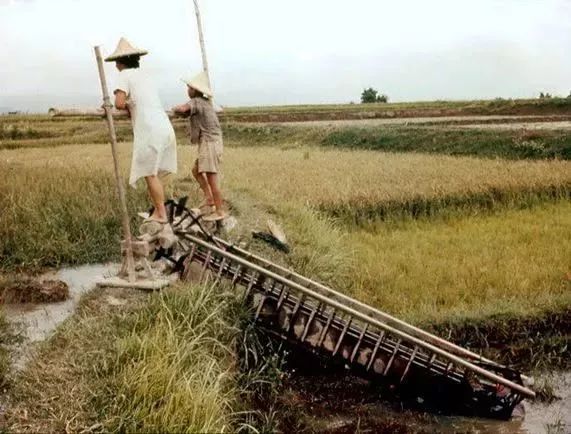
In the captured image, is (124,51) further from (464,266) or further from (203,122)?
(464,266)

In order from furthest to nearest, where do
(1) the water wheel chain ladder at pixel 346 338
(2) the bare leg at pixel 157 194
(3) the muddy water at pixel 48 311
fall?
(1) the water wheel chain ladder at pixel 346 338 < (2) the bare leg at pixel 157 194 < (3) the muddy water at pixel 48 311

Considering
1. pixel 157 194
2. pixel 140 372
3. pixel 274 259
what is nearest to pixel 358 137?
pixel 274 259

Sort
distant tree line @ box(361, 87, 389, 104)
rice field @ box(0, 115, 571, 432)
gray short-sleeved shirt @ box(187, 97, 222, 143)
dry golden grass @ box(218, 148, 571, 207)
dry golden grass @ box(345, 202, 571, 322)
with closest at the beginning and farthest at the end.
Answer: rice field @ box(0, 115, 571, 432), gray short-sleeved shirt @ box(187, 97, 222, 143), dry golden grass @ box(345, 202, 571, 322), dry golden grass @ box(218, 148, 571, 207), distant tree line @ box(361, 87, 389, 104)

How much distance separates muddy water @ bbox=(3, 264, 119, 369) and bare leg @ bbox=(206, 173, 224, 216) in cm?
119

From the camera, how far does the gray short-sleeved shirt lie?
20.4 feet

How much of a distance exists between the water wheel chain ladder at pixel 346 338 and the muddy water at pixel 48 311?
1.00 metres

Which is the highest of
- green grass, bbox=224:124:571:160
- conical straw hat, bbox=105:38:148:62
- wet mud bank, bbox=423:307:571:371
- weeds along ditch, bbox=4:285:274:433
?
conical straw hat, bbox=105:38:148:62

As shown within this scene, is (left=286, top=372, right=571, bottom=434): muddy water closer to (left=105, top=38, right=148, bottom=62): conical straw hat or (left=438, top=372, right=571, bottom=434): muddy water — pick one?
(left=438, top=372, right=571, bottom=434): muddy water

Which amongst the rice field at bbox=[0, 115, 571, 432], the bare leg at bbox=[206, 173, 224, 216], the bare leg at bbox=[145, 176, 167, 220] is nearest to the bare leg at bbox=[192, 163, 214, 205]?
the bare leg at bbox=[206, 173, 224, 216]

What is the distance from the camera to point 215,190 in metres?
6.44

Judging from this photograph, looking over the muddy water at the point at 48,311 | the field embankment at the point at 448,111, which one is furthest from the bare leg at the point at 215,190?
the field embankment at the point at 448,111

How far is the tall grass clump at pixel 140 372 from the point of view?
3543mm

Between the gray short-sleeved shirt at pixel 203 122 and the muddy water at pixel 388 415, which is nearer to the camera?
the muddy water at pixel 388 415

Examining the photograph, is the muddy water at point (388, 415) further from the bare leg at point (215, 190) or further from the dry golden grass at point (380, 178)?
the dry golden grass at point (380, 178)
